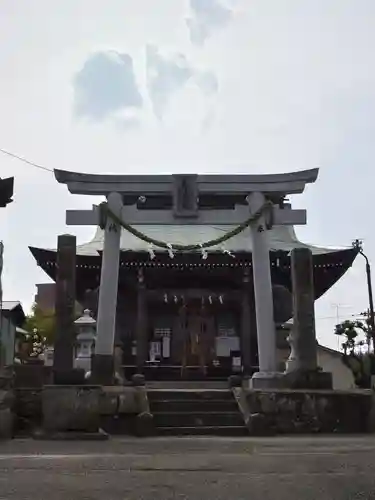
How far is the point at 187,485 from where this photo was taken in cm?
495

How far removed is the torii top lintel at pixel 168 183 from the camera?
16.0m

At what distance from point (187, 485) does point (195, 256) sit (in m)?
18.1

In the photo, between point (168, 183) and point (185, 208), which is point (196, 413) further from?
point (168, 183)

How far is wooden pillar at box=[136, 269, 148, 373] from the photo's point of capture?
906 inches

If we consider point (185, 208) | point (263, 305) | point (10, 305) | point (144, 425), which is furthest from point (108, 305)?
point (10, 305)

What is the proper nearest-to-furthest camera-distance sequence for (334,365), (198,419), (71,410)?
(71,410) → (198,419) → (334,365)

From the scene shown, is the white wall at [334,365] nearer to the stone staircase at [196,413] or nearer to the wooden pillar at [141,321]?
the wooden pillar at [141,321]

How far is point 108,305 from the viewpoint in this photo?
15.5 m

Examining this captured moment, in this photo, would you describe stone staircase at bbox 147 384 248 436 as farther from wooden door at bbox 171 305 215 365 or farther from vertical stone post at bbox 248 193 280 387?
wooden door at bbox 171 305 215 365

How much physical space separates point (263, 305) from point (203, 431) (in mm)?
4728

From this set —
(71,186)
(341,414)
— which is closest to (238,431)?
(341,414)

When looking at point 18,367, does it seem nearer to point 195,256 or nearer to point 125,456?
point 125,456

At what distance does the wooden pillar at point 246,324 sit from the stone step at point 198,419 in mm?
10407

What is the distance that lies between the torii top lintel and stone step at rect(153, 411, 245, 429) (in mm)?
6151
